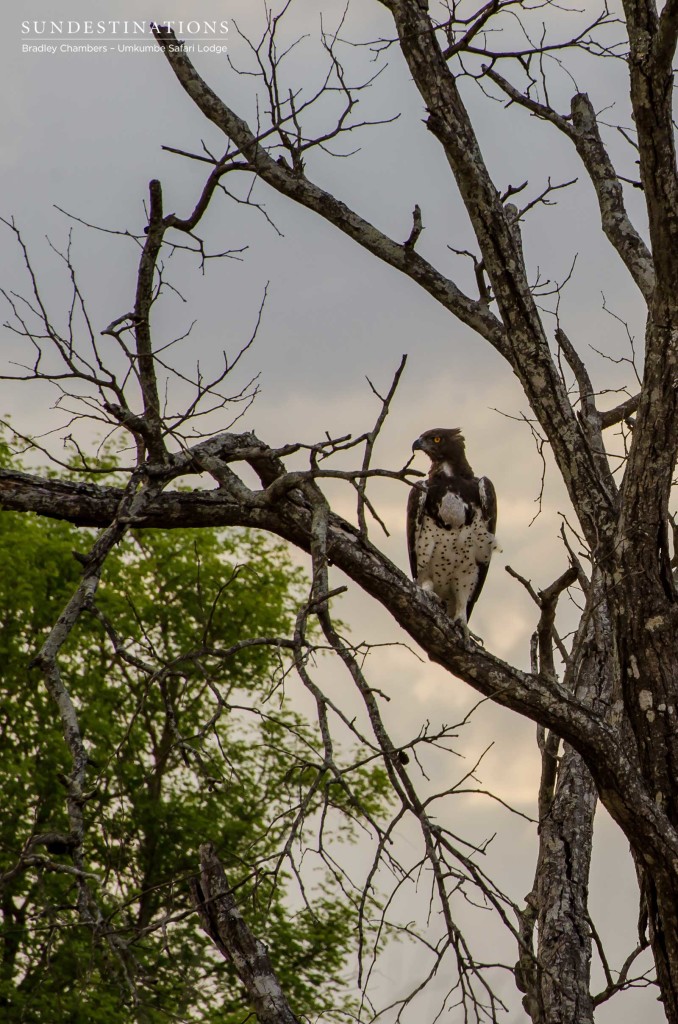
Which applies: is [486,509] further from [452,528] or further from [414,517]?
[414,517]

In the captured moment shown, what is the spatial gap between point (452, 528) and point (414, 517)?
10.9 inches

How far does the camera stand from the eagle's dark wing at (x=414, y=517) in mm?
6605

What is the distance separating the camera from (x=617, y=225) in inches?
235

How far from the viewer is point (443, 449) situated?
6.79 m

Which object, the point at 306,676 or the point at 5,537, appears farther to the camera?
the point at 5,537

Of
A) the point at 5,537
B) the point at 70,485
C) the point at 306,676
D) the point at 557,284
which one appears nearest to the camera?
the point at 306,676

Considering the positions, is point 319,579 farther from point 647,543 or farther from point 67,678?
point 67,678

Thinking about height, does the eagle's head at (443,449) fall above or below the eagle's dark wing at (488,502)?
above

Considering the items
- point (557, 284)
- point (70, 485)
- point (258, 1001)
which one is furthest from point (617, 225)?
point (258, 1001)

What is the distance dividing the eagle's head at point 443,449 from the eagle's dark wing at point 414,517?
0.21m

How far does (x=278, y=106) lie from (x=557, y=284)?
173 cm

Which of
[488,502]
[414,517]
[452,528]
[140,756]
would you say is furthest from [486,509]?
[140,756]

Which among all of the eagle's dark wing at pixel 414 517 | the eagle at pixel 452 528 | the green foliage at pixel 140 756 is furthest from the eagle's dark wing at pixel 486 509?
the green foliage at pixel 140 756

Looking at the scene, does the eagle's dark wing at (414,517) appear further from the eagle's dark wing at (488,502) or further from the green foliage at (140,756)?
the green foliage at (140,756)
